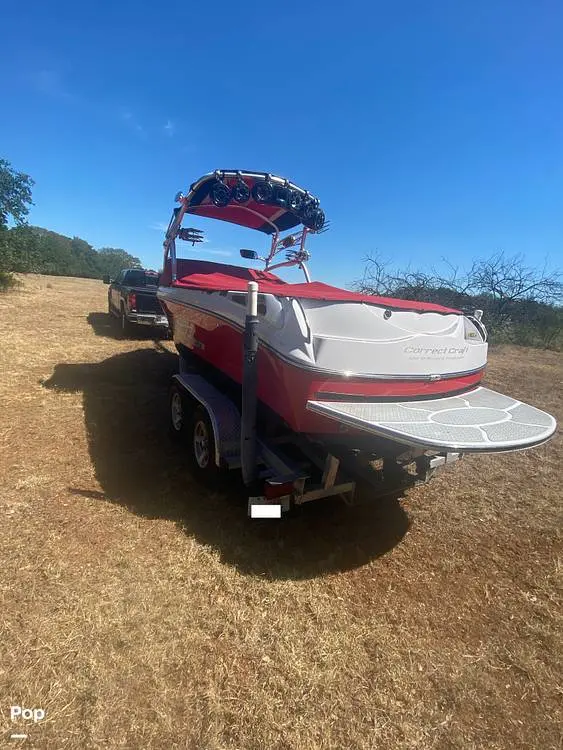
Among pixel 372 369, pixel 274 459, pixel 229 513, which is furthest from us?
pixel 229 513

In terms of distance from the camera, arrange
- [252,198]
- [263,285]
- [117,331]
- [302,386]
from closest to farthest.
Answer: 1. [302,386]
2. [263,285]
3. [252,198]
4. [117,331]

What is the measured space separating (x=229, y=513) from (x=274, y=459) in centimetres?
76

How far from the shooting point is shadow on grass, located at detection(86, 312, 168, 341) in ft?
35.8

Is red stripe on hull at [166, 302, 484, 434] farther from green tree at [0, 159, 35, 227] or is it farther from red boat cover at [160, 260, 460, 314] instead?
green tree at [0, 159, 35, 227]

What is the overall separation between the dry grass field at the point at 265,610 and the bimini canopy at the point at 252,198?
3.42m

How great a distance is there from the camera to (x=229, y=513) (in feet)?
11.4

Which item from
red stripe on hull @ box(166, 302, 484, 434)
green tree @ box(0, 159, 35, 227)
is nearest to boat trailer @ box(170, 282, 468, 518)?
red stripe on hull @ box(166, 302, 484, 434)

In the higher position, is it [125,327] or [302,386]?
[302,386]

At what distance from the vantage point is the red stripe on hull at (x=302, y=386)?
264 cm

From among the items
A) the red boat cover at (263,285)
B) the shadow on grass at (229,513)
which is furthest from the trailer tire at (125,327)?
the shadow on grass at (229,513)

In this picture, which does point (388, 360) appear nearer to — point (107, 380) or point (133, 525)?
point (133, 525)

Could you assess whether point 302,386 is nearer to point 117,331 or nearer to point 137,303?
point 137,303

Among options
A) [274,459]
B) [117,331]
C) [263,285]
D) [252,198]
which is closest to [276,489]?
[274,459]

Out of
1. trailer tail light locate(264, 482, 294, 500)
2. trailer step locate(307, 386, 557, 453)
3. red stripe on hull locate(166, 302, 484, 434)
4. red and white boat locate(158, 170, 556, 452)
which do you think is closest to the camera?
trailer step locate(307, 386, 557, 453)
